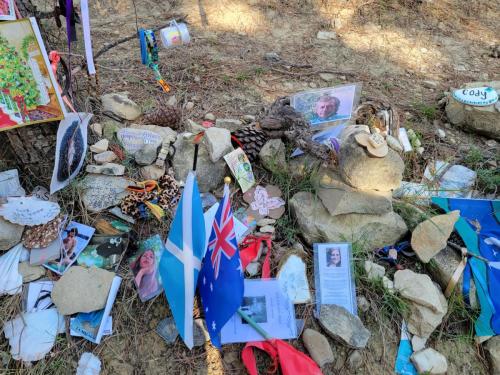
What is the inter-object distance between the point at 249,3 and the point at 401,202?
279cm

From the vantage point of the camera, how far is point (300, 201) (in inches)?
89.2

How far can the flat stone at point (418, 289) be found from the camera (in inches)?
76.8

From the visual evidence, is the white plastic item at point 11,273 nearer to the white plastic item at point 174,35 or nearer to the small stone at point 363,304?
the white plastic item at point 174,35

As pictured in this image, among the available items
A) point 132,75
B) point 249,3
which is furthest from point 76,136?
point 249,3

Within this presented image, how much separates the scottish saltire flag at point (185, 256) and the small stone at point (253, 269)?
0.41m

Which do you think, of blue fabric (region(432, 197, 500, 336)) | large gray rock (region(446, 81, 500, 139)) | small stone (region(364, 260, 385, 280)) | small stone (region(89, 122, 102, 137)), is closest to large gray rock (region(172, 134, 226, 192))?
small stone (region(89, 122, 102, 137))

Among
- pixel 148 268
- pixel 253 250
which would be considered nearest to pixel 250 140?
pixel 253 250

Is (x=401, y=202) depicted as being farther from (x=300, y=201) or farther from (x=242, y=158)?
(x=242, y=158)

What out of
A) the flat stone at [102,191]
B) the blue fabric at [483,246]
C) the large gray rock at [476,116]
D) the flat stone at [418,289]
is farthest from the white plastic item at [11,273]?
the large gray rock at [476,116]

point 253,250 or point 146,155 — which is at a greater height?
point 146,155

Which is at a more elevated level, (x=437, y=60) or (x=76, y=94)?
(x=76, y=94)

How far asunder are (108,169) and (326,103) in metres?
1.37

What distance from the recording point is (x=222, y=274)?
1.59 meters

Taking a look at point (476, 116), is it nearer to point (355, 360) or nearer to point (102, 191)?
point (355, 360)
